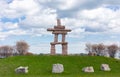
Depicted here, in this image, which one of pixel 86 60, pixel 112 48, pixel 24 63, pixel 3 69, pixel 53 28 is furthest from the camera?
pixel 112 48

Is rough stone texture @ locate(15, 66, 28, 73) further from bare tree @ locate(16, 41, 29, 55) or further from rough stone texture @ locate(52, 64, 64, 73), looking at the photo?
bare tree @ locate(16, 41, 29, 55)

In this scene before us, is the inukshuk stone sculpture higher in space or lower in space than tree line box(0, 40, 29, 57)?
higher

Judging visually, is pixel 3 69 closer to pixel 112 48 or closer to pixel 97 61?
pixel 97 61

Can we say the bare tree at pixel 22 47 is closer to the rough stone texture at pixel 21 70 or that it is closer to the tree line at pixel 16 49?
the tree line at pixel 16 49

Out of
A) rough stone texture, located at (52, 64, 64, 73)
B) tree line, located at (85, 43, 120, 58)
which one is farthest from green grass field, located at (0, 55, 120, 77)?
tree line, located at (85, 43, 120, 58)

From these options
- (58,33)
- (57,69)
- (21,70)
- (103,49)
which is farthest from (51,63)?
(103,49)

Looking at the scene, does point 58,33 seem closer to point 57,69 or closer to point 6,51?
point 57,69

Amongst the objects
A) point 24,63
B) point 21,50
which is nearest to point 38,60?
point 24,63

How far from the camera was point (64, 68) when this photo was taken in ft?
126

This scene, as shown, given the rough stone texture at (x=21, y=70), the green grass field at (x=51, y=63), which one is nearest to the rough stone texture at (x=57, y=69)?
the green grass field at (x=51, y=63)

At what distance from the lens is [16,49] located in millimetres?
89812

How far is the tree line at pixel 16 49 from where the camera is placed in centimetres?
8775

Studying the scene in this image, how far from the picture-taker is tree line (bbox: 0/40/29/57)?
87.8 metres

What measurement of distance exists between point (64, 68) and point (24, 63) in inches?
243
